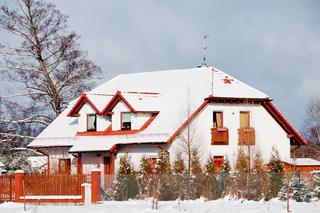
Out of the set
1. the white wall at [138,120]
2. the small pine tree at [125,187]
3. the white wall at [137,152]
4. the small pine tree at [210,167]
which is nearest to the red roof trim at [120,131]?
the white wall at [138,120]

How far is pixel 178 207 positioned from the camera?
35.9m

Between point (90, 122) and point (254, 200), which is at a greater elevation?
point (90, 122)

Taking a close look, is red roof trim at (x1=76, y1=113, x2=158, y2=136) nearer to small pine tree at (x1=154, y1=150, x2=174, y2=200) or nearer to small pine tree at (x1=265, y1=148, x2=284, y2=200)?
small pine tree at (x1=154, y1=150, x2=174, y2=200)

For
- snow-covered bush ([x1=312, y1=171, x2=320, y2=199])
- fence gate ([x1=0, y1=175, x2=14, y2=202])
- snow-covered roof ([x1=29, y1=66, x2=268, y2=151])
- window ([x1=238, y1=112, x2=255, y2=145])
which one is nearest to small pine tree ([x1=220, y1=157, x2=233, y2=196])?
snow-covered bush ([x1=312, y1=171, x2=320, y2=199])

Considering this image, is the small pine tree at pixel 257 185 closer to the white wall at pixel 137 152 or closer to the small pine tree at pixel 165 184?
the small pine tree at pixel 165 184

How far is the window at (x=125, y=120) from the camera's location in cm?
4941

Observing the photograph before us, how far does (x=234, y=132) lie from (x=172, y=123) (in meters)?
4.18

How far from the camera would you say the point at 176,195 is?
135 feet

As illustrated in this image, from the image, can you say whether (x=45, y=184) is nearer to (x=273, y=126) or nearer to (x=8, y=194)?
(x=8, y=194)

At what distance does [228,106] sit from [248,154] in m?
3.71

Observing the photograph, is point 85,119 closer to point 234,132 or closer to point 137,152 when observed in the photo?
point 137,152

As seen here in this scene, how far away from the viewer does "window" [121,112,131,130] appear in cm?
4941

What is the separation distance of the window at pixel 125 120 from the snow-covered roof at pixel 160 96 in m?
0.87

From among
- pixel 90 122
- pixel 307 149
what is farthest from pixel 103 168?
pixel 307 149
